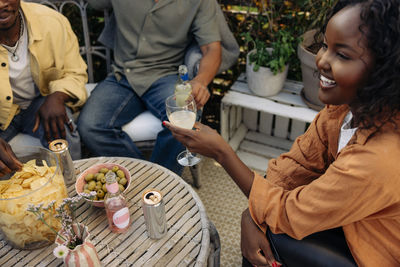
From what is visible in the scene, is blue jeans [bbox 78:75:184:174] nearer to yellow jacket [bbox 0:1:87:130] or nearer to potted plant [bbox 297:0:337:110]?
yellow jacket [bbox 0:1:87:130]

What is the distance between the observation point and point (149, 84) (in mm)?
2211

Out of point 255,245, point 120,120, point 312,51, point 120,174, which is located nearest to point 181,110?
point 120,174

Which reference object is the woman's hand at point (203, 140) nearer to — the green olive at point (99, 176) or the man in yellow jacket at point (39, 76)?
the green olive at point (99, 176)

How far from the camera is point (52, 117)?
188 cm

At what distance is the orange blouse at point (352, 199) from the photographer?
100 cm

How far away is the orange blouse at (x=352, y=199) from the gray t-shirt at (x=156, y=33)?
109 cm

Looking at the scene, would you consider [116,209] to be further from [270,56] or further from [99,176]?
[270,56]

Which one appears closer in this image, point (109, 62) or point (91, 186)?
point (91, 186)

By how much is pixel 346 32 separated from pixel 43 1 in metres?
1.98

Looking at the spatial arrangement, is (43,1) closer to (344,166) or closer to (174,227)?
(174,227)

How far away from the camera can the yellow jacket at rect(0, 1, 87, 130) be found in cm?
189

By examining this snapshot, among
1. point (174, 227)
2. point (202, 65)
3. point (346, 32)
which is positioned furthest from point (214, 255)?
point (202, 65)

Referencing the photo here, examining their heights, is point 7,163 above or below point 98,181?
above

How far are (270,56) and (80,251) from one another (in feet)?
5.52
